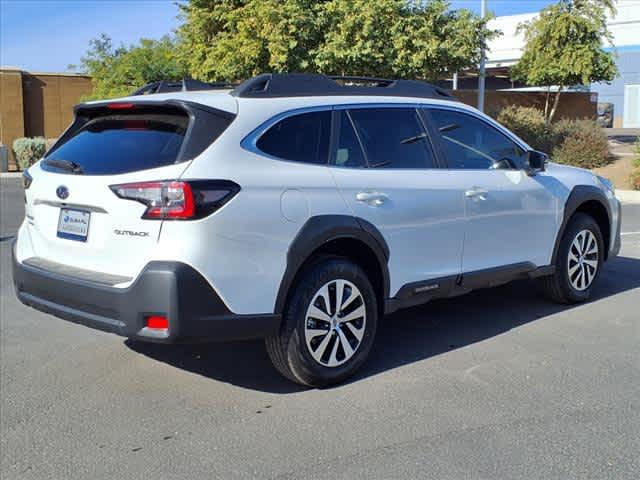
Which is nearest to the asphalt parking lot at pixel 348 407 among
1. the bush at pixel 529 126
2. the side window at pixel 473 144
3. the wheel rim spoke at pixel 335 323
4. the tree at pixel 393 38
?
the wheel rim spoke at pixel 335 323

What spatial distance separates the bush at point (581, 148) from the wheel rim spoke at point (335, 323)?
18.0 metres

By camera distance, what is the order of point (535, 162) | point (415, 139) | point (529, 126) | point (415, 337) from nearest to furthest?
point (415, 139)
point (415, 337)
point (535, 162)
point (529, 126)

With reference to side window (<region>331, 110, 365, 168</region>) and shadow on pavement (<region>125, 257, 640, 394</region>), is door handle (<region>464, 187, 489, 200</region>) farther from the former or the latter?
shadow on pavement (<region>125, 257, 640, 394</region>)

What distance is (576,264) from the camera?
660 centimetres

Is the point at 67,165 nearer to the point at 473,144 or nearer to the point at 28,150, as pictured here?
the point at 473,144

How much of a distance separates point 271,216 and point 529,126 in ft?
70.1

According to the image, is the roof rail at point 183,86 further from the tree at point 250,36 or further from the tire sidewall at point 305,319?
the tree at point 250,36

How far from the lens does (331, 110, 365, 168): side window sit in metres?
4.74

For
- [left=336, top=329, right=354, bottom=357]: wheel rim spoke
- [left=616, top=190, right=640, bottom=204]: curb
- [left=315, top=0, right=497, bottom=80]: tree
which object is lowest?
[left=616, top=190, right=640, bottom=204]: curb

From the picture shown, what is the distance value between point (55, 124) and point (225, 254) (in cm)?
2640

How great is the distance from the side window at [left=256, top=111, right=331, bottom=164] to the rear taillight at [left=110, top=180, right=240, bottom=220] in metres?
0.49

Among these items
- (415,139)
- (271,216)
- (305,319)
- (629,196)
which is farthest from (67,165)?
(629,196)

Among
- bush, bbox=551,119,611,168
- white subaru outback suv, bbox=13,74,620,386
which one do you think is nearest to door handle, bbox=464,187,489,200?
white subaru outback suv, bbox=13,74,620,386

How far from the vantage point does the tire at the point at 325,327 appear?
4402 millimetres
